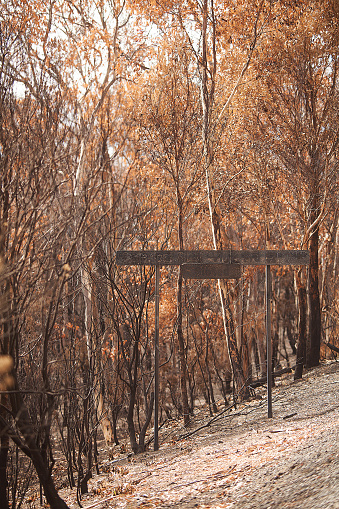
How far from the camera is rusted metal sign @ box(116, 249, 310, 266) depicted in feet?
26.8

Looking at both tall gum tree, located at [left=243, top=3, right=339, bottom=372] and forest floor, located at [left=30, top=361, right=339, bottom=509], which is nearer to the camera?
forest floor, located at [left=30, top=361, right=339, bottom=509]

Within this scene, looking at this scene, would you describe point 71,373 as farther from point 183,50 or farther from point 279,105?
point 279,105

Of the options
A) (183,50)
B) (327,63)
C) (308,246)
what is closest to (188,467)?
(308,246)

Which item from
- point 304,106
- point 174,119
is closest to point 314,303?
point 304,106

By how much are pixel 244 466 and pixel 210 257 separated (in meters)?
3.05

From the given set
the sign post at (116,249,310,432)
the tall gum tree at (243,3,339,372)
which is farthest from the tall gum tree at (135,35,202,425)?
the sign post at (116,249,310,432)

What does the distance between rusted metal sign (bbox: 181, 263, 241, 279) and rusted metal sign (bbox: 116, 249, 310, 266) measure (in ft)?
0.27

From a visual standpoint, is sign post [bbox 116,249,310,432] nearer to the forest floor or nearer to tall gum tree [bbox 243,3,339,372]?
the forest floor

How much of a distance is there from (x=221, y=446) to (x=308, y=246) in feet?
22.3

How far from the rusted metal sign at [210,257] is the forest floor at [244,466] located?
7.83 feet

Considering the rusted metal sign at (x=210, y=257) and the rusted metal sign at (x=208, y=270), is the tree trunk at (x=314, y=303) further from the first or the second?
the rusted metal sign at (x=208, y=270)

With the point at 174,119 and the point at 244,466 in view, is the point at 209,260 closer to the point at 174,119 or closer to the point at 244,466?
the point at 244,466

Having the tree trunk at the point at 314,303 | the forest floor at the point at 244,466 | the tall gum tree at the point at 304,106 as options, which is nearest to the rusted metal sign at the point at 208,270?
the forest floor at the point at 244,466

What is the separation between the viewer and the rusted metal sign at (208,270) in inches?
317
